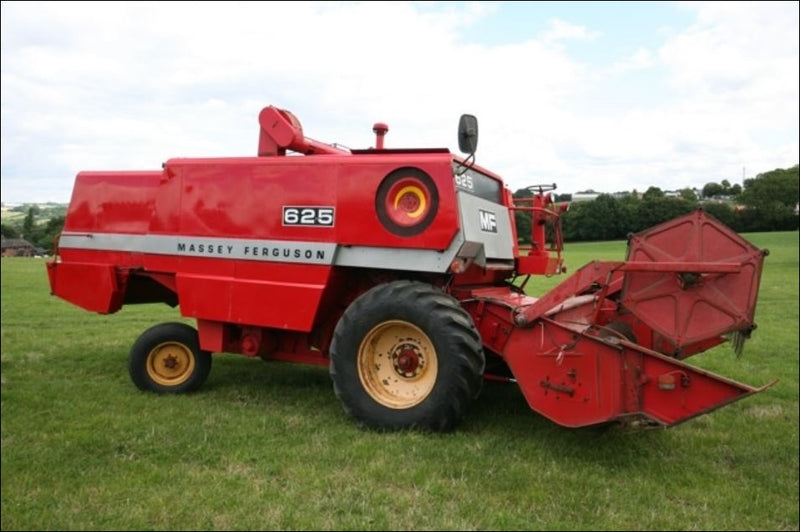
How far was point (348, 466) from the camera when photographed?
4.55m

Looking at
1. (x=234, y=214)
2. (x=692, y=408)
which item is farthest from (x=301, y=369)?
(x=692, y=408)

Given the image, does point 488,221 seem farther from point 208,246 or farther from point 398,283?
point 208,246

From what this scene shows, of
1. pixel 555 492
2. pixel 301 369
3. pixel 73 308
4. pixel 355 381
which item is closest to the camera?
pixel 555 492

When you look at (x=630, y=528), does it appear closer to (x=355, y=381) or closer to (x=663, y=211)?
(x=355, y=381)

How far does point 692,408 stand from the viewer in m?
4.50

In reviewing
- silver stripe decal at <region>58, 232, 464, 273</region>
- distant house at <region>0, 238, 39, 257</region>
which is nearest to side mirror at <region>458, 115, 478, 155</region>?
silver stripe decal at <region>58, 232, 464, 273</region>

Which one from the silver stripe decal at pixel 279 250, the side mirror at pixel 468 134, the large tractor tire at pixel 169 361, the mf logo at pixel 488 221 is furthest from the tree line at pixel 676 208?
the large tractor tire at pixel 169 361

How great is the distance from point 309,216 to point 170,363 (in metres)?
2.30

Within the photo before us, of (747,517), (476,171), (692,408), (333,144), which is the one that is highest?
(333,144)

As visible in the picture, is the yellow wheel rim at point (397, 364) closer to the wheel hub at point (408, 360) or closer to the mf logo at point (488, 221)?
the wheel hub at point (408, 360)

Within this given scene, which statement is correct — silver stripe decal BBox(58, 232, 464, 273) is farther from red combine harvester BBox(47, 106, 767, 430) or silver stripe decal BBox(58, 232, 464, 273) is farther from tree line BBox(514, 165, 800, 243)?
tree line BBox(514, 165, 800, 243)

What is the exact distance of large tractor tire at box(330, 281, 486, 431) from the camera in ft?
17.0

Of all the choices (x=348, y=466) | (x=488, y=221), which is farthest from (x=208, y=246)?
(x=348, y=466)

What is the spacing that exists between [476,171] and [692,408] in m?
2.86
